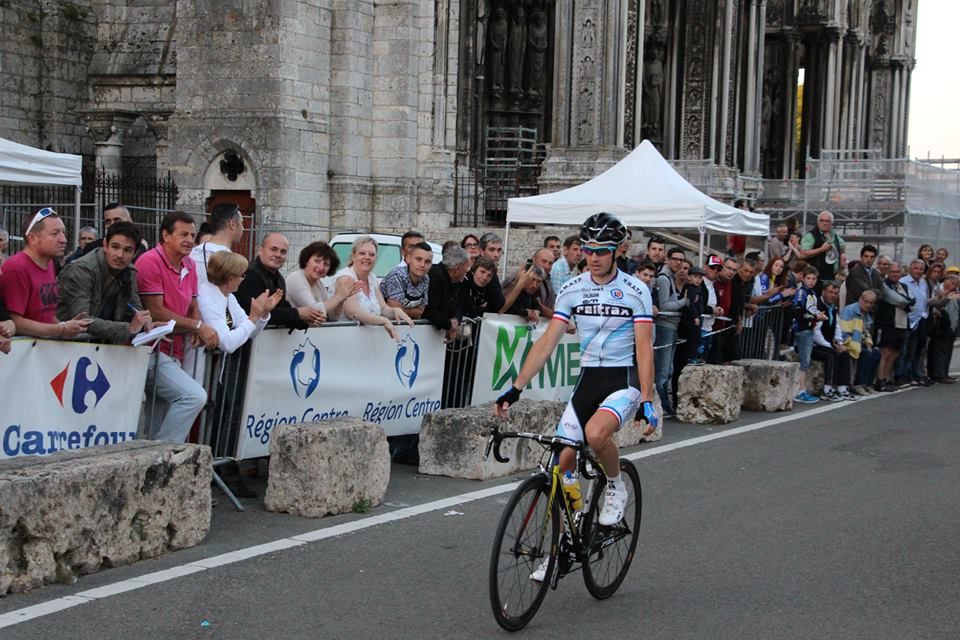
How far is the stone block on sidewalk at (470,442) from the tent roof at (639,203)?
24.2ft

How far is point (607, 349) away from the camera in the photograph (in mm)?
7281

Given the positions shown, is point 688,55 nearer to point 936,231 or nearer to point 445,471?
point 936,231

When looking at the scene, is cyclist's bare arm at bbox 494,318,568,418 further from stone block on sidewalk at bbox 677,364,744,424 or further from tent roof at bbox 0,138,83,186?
tent roof at bbox 0,138,83,186

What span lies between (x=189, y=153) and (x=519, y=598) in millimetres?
18061

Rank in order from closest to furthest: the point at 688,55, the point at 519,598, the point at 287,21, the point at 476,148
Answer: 1. the point at 519,598
2. the point at 287,21
3. the point at 476,148
4. the point at 688,55

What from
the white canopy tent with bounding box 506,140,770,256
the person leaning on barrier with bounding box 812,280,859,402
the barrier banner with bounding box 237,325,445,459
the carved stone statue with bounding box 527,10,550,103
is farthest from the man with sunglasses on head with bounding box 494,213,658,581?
the carved stone statue with bounding box 527,10,550,103

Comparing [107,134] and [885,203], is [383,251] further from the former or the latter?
[885,203]

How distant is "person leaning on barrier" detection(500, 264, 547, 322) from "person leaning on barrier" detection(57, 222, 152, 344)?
4.55 metres

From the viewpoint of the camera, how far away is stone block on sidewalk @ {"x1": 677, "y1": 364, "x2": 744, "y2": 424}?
14.7 m

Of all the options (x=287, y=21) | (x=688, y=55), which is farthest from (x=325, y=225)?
(x=688, y=55)

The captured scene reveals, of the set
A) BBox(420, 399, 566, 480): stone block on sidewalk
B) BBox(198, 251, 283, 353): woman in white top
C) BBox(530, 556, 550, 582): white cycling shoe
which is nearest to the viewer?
BBox(530, 556, 550, 582): white cycling shoe

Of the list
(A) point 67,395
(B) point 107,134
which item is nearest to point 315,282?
(A) point 67,395

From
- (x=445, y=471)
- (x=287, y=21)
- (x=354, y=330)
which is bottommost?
(x=445, y=471)

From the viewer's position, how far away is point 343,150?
24.7 meters
